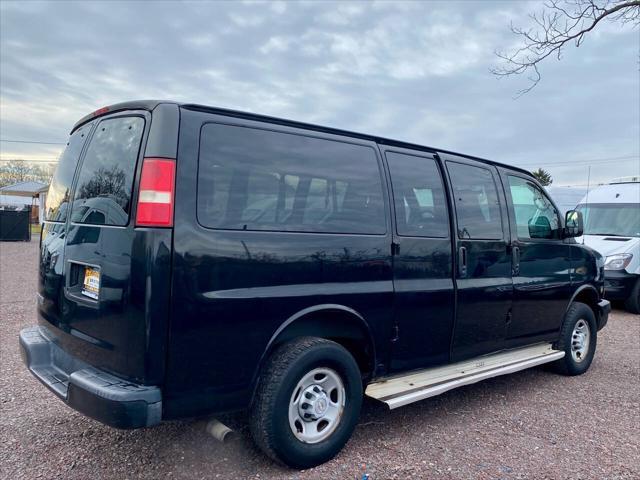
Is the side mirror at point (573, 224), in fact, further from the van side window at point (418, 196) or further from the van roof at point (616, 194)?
the van roof at point (616, 194)

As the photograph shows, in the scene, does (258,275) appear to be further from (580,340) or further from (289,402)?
(580,340)

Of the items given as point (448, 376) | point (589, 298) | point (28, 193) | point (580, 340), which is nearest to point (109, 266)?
point (448, 376)

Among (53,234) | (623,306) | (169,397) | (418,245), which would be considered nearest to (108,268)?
(169,397)

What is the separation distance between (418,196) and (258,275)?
63.0 inches

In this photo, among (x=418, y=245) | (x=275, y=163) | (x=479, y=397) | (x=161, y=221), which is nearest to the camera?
(x=161, y=221)

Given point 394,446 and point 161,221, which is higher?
point 161,221

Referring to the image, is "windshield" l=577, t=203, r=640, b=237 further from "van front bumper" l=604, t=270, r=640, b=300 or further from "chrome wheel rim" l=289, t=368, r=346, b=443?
"chrome wheel rim" l=289, t=368, r=346, b=443

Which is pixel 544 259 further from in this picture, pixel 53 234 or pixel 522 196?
pixel 53 234

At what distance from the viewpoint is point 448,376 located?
3.89 metres

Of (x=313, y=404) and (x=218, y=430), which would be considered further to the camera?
(x=313, y=404)

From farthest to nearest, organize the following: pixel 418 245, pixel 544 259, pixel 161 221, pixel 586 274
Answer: pixel 586 274 < pixel 544 259 < pixel 418 245 < pixel 161 221

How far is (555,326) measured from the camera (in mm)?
5090

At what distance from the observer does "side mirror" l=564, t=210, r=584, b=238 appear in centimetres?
503

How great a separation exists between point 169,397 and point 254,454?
93 cm
